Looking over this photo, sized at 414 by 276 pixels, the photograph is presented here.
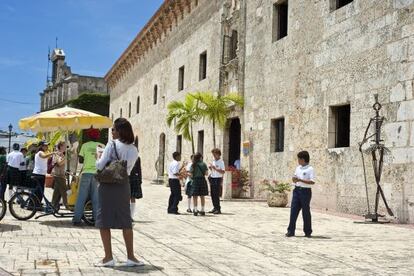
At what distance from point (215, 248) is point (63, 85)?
5892cm

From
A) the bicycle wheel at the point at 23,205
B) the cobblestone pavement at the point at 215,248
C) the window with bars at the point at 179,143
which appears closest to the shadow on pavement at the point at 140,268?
the cobblestone pavement at the point at 215,248

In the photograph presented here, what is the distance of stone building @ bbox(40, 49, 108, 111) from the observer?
6028 centimetres

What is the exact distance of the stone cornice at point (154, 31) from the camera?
24.5 meters

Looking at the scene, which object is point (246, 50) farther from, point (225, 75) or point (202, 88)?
point (202, 88)

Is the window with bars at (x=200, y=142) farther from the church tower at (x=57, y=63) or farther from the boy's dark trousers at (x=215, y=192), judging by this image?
the church tower at (x=57, y=63)

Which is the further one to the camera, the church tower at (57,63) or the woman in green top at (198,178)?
the church tower at (57,63)

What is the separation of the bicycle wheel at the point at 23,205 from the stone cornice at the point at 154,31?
1510 centimetres

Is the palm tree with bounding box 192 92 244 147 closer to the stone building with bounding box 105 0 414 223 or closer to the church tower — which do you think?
the stone building with bounding box 105 0 414 223

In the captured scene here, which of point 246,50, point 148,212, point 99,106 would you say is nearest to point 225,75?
point 246,50

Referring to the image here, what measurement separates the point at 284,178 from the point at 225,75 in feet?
18.5

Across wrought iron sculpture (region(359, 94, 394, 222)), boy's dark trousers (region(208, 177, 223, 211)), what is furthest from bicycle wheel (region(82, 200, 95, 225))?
wrought iron sculpture (region(359, 94, 394, 222))

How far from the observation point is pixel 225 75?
18.7 meters

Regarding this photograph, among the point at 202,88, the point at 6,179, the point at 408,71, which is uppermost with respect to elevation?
the point at 202,88

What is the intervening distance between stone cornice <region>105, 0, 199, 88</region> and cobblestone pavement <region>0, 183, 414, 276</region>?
50.3 ft
